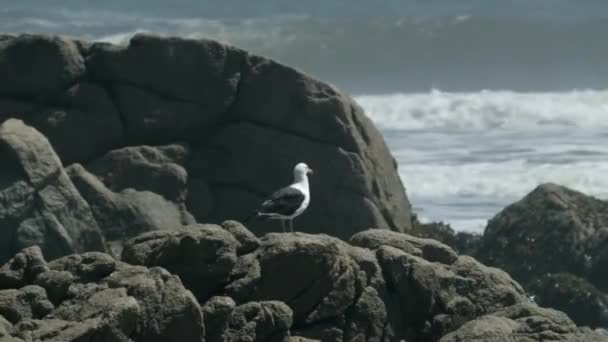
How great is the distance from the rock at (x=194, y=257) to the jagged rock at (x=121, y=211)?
4805mm

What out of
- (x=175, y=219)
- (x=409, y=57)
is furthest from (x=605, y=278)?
(x=409, y=57)

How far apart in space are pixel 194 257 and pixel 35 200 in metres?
4.10

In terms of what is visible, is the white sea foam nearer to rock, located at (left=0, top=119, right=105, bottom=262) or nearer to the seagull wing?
rock, located at (left=0, top=119, right=105, bottom=262)

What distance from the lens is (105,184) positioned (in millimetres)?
20781

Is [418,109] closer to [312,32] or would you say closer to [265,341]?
[312,32]

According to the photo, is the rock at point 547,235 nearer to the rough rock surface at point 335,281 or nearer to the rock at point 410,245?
the rock at point 410,245

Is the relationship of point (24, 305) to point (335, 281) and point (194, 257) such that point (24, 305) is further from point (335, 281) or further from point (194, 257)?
point (335, 281)

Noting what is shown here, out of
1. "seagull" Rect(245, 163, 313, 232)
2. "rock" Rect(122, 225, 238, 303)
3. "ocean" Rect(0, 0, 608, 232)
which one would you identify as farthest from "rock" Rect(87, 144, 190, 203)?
"ocean" Rect(0, 0, 608, 232)

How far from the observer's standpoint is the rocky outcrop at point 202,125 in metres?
21.2

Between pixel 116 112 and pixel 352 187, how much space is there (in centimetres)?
295

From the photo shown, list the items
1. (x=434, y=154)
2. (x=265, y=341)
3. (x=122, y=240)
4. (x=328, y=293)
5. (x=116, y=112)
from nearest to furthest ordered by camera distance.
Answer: (x=265, y=341) < (x=328, y=293) < (x=122, y=240) < (x=116, y=112) < (x=434, y=154)

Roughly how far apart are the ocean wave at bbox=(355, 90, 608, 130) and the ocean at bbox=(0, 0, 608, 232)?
43 mm

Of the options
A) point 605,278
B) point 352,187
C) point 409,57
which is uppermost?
point 352,187

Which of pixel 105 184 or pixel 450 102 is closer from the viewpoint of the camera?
pixel 105 184
